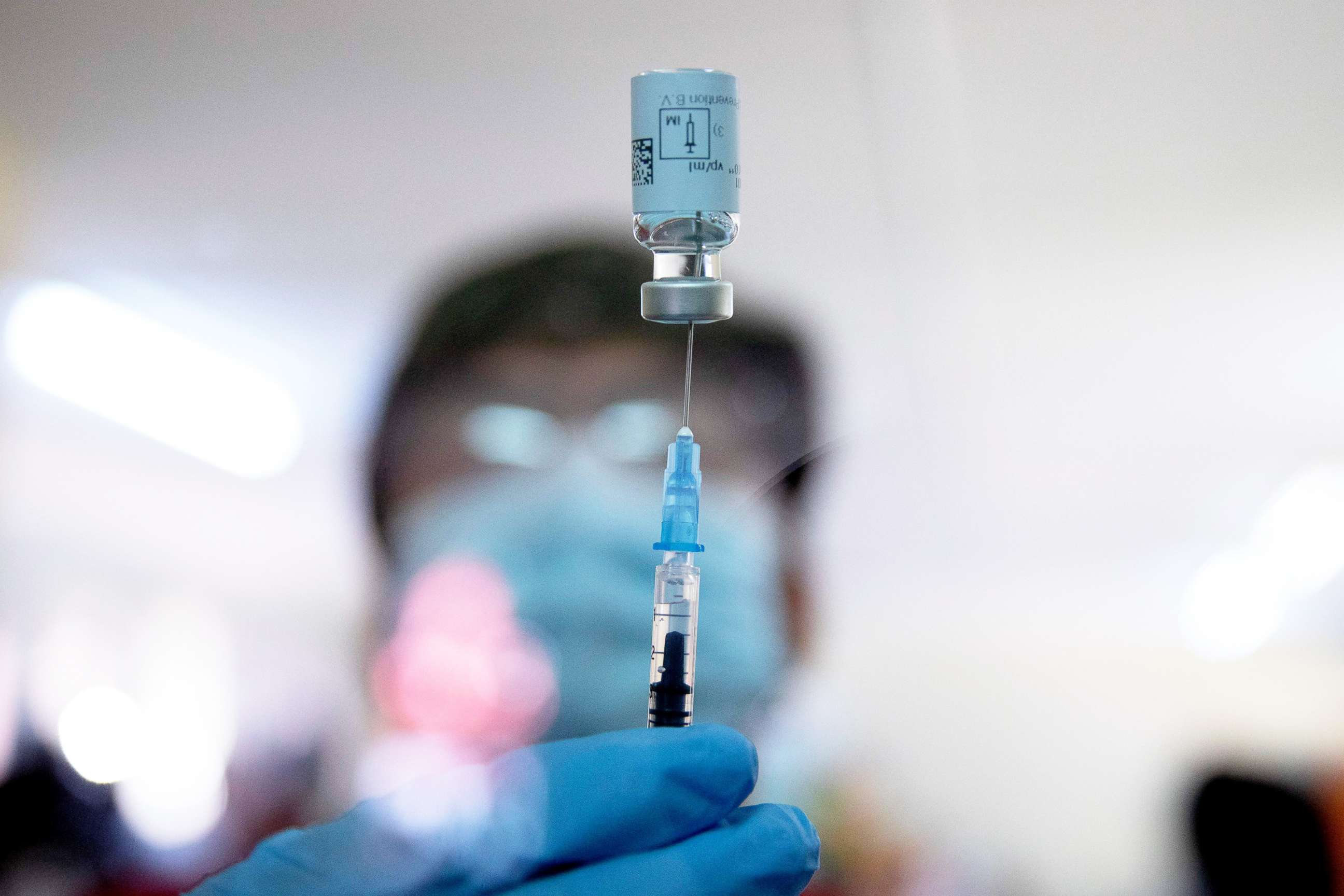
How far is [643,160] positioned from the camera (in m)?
0.58

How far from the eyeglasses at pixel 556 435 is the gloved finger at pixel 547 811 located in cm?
72

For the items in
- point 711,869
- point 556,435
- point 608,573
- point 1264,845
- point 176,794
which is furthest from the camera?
point 176,794

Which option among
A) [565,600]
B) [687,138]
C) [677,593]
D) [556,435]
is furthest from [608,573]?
[687,138]

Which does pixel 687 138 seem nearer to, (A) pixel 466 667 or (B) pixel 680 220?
(B) pixel 680 220

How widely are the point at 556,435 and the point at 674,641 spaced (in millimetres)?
805

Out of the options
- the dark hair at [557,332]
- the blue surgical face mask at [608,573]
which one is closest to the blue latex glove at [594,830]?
the blue surgical face mask at [608,573]

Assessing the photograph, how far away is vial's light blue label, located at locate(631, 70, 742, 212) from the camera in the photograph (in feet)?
1.85

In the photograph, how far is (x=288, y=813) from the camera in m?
2.01

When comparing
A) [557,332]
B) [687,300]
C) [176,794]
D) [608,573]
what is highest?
[557,332]

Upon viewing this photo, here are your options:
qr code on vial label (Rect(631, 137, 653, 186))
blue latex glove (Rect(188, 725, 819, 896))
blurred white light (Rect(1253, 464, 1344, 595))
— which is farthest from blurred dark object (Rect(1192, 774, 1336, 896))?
qr code on vial label (Rect(631, 137, 653, 186))

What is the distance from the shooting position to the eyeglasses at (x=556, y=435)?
130 centimetres

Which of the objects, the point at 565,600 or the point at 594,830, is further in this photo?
the point at 565,600

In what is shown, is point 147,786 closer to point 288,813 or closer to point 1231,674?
point 288,813

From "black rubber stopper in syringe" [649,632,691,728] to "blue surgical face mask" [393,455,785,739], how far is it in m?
0.39
